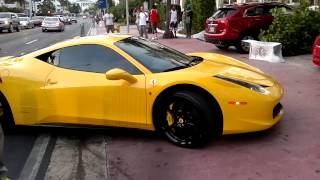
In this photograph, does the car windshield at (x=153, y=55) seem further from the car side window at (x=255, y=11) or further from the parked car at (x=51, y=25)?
the parked car at (x=51, y=25)

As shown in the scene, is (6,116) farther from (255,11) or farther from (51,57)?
(255,11)

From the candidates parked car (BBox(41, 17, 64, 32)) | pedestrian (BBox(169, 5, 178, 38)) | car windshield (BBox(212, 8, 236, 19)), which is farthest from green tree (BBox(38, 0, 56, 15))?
car windshield (BBox(212, 8, 236, 19))

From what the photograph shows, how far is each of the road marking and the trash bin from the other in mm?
8204

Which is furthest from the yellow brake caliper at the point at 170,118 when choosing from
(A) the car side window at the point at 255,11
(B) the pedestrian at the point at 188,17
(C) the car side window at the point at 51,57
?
(B) the pedestrian at the point at 188,17

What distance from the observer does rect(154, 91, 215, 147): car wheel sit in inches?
213

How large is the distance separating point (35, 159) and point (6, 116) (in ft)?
3.58

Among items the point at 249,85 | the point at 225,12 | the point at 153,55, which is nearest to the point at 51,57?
the point at 153,55

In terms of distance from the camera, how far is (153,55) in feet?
20.2

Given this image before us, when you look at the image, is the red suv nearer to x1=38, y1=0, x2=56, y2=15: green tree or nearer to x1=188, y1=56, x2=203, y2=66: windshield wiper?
x1=188, y1=56, x2=203, y2=66: windshield wiper

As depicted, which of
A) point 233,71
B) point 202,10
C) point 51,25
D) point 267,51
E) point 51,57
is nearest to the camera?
point 233,71

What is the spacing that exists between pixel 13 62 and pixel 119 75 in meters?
1.90

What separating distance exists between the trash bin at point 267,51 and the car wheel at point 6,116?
837 centimetres

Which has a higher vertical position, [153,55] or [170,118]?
[153,55]

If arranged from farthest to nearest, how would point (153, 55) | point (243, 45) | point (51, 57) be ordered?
point (243, 45)
point (51, 57)
point (153, 55)
